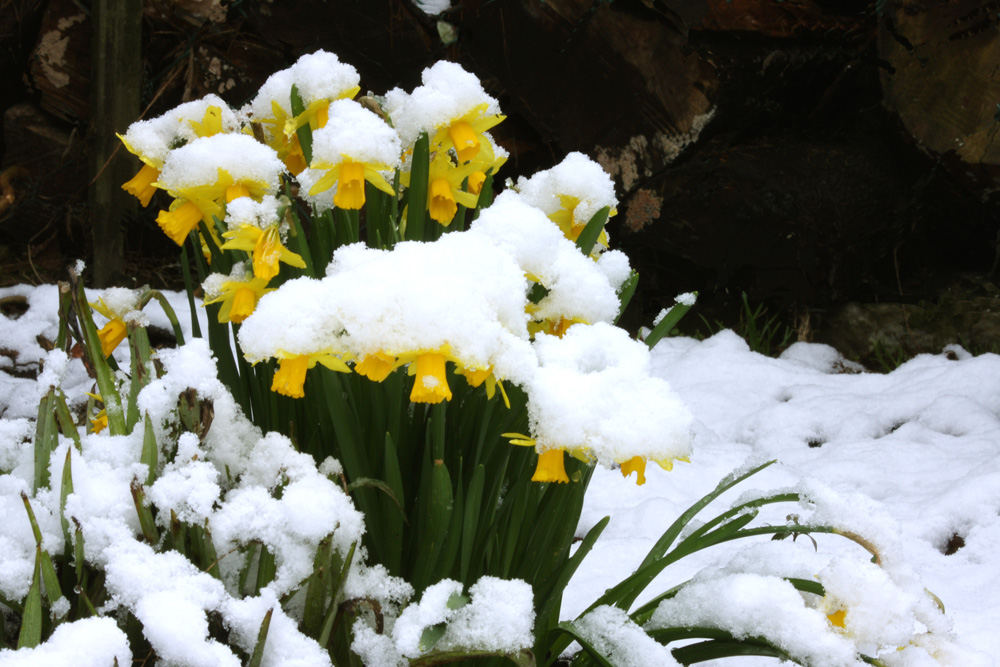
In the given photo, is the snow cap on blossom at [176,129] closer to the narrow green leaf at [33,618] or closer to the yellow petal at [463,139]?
the yellow petal at [463,139]

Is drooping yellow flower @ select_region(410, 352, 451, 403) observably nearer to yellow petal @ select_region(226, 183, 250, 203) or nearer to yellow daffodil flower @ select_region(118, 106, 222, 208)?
yellow petal @ select_region(226, 183, 250, 203)

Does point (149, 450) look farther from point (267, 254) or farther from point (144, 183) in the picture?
point (144, 183)

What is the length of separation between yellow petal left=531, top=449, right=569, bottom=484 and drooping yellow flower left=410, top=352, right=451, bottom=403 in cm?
14

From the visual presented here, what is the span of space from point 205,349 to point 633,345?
1.66 feet

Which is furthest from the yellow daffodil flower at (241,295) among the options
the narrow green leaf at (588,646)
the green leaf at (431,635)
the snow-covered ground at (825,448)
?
the snow-covered ground at (825,448)

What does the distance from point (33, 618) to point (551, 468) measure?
52 cm

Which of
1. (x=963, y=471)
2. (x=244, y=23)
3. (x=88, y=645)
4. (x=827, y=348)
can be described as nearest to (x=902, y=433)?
(x=963, y=471)

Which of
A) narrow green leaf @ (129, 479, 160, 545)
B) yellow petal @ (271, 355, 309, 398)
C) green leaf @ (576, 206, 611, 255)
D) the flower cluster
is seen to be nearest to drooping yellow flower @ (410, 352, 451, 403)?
the flower cluster

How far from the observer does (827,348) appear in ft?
9.04

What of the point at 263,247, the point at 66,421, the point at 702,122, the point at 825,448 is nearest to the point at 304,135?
the point at 263,247

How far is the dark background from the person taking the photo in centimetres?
241

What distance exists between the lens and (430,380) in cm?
66

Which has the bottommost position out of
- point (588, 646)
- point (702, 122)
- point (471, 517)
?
point (588, 646)

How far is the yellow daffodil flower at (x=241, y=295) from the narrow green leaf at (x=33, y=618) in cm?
32
